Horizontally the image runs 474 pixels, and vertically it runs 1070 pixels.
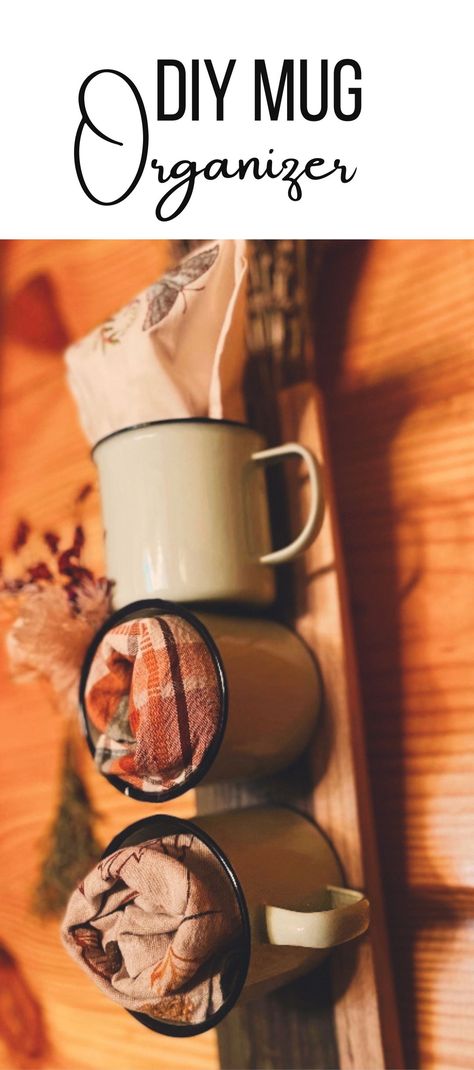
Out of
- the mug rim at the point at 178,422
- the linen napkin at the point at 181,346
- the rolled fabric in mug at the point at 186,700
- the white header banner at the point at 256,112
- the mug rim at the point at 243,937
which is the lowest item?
the mug rim at the point at 243,937

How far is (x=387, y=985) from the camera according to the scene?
0.59 m

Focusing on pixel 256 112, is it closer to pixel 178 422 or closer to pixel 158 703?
pixel 178 422

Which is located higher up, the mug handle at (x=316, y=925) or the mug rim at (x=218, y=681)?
the mug rim at (x=218, y=681)

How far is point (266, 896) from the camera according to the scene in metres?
0.52

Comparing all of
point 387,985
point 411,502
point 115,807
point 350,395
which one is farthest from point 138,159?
point 387,985

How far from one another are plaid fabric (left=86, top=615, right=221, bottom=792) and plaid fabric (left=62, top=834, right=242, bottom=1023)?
47 mm

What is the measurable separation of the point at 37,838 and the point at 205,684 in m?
0.39

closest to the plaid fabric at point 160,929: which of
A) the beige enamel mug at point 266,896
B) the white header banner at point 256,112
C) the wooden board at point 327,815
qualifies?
the beige enamel mug at point 266,896

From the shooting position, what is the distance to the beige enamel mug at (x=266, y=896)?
49 centimetres

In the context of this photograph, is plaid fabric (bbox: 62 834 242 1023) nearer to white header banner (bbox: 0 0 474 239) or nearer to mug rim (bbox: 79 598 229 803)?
mug rim (bbox: 79 598 229 803)

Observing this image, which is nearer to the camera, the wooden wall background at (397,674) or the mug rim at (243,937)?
the mug rim at (243,937)

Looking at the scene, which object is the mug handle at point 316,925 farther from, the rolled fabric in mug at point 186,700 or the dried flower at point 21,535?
the dried flower at point 21,535

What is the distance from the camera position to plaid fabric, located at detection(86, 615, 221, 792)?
51 centimetres

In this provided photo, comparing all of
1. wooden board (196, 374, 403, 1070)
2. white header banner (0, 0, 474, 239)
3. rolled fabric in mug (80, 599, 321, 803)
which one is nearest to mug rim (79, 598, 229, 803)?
rolled fabric in mug (80, 599, 321, 803)
